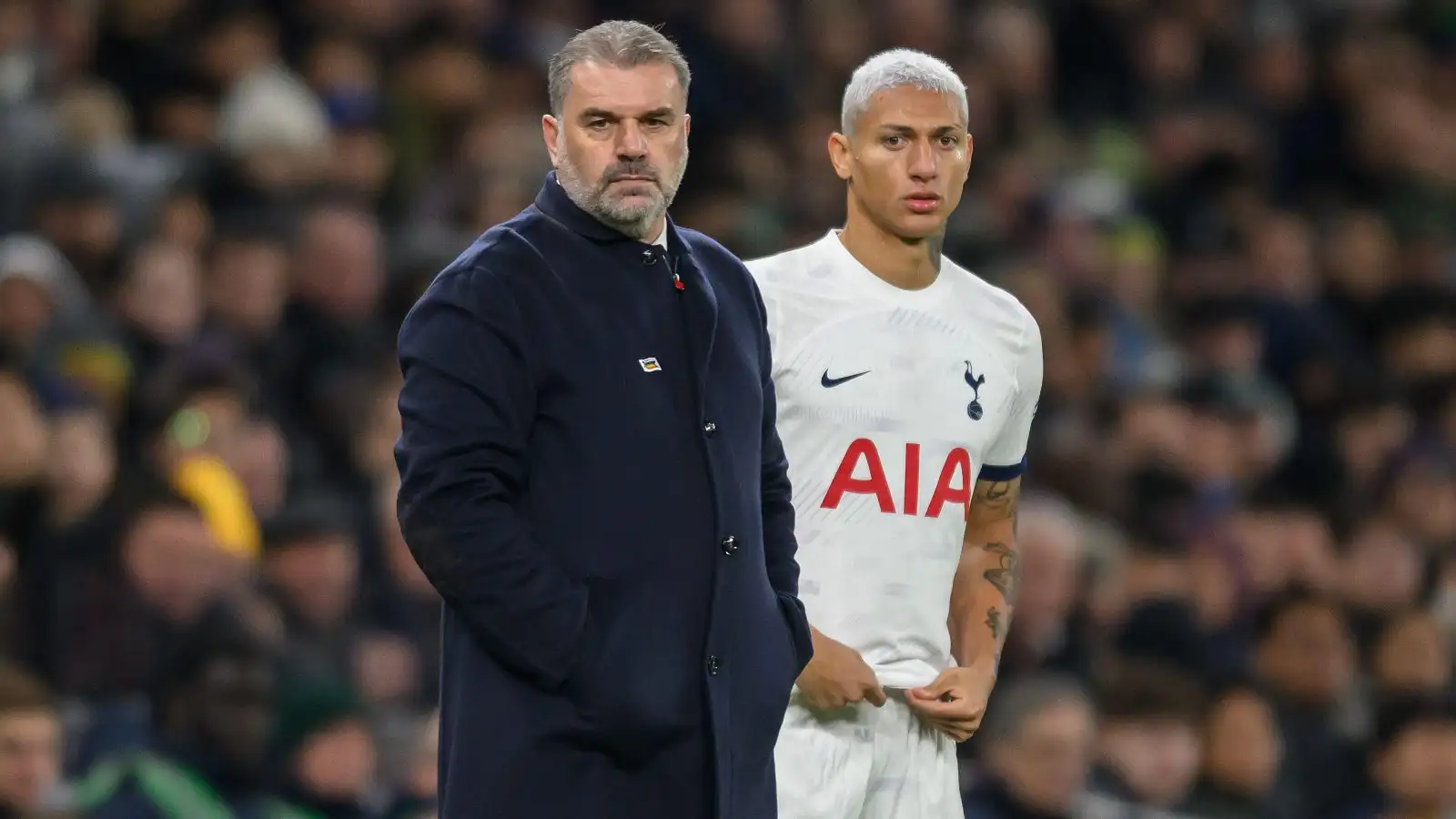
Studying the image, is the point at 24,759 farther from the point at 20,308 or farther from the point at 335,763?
the point at 20,308

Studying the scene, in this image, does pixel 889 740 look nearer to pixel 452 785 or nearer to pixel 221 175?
pixel 452 785

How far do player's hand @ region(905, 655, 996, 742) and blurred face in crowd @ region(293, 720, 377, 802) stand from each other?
2274 mm

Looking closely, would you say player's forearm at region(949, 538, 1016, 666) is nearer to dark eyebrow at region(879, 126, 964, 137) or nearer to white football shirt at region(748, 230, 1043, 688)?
white football shirt at region(748, 230, 1043, 688)

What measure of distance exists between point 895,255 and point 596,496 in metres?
1.17

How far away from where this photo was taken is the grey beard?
3906 millimetres

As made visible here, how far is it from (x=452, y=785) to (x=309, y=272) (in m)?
5.15

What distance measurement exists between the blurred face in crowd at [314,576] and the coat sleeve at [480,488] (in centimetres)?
357

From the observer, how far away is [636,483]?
382cm

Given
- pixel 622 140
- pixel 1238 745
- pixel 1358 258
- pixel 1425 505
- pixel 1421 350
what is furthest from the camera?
pixel 1358 258

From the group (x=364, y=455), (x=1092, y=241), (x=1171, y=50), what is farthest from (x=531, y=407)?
(x=1171, y=50)

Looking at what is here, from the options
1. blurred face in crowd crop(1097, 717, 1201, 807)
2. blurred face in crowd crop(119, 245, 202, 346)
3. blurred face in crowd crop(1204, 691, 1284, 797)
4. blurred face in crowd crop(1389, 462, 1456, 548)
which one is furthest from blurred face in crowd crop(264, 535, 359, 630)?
blurred face in crowd crop(1389, 462, 1456, 548)

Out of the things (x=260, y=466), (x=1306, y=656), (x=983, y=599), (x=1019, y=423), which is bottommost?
(x=1306, y=656)

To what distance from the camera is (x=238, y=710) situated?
21.0ft

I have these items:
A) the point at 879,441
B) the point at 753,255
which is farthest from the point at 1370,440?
the point at 879,441
